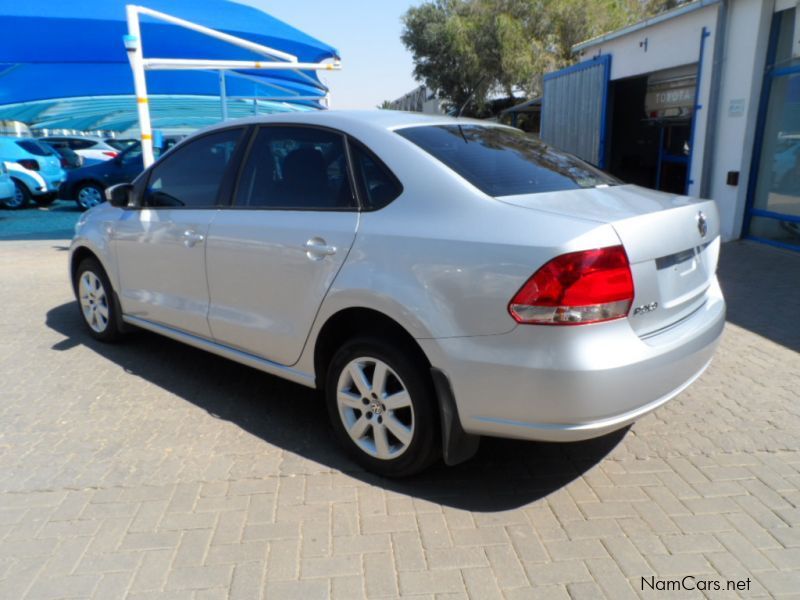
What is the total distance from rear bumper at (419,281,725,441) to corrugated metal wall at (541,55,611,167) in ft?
33.8

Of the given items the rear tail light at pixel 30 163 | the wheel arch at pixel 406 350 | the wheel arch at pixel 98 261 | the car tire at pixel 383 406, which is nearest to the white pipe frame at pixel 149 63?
the wheel arch at pixel 98 261

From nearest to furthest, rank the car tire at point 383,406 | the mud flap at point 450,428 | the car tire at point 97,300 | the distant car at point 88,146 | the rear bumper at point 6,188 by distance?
the mud flap at point 450,428
the car tire at point 383,406
the car tire at point 97,300
the rear bumper at point 6,188
the distant car at point 88,146

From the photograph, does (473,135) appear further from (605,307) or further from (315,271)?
(605,307)

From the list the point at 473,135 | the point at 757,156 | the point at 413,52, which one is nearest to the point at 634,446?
the point at 473,135

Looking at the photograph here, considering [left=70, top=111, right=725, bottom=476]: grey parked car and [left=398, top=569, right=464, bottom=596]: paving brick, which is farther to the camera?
[left=70, top=111, right=725, bottom=476]: grey parked car

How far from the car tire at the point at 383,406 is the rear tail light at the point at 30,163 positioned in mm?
14338

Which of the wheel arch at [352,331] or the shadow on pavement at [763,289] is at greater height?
the wheel arch at [352,331]

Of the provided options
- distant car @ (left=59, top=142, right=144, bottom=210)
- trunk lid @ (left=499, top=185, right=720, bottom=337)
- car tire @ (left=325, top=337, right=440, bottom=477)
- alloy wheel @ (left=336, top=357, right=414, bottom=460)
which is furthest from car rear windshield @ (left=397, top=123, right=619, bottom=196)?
distant car @ (left=59, top=142, right=144, bottom=210)

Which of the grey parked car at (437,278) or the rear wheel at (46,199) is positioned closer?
the grey parked car at (437,278)

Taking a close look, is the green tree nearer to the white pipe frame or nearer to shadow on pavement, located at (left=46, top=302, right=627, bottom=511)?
the white pipe frame

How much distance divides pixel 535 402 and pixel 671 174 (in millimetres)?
10293

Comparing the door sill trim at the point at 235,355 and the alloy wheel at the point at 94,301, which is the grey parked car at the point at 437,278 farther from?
the alloy wheel at the point at 94,301

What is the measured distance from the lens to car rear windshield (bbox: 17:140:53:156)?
1475 centimetres

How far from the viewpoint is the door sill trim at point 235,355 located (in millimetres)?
3426
